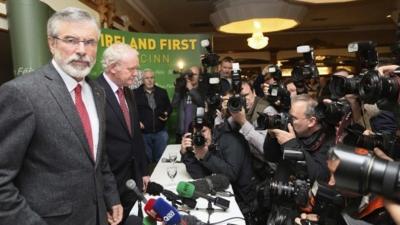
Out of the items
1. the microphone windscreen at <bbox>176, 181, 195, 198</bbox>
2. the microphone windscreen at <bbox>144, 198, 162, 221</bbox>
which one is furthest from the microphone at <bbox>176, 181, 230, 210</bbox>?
the microphone windscreen at <bbox>144, 198, 162, 221</bbox>

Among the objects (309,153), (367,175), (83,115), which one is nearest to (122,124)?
(83,115)

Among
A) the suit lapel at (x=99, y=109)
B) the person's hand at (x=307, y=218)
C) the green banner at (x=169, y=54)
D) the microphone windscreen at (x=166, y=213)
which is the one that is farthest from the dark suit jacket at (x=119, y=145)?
the green banner at (x=169, y=54)

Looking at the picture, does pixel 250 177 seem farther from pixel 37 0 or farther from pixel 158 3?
pixel 158 3

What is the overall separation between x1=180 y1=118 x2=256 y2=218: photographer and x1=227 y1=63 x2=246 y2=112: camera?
0.14 metres

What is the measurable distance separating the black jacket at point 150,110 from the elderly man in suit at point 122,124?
209cm

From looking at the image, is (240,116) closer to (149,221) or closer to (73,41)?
(149,221)

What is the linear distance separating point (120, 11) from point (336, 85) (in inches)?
165

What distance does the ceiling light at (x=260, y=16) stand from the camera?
12.9ft

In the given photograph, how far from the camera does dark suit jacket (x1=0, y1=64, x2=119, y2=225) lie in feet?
3.78

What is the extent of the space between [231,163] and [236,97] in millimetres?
417

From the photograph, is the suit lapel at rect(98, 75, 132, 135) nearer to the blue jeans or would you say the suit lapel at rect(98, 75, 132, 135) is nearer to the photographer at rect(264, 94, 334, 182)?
the photographer at rect(264, 94, 334, 182)

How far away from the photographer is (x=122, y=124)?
2.24 metres

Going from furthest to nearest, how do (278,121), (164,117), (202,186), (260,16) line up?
(164,117), (260,16), (278,121), (202,186)

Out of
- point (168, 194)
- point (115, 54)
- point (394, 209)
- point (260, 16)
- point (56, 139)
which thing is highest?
point (260, 16)
